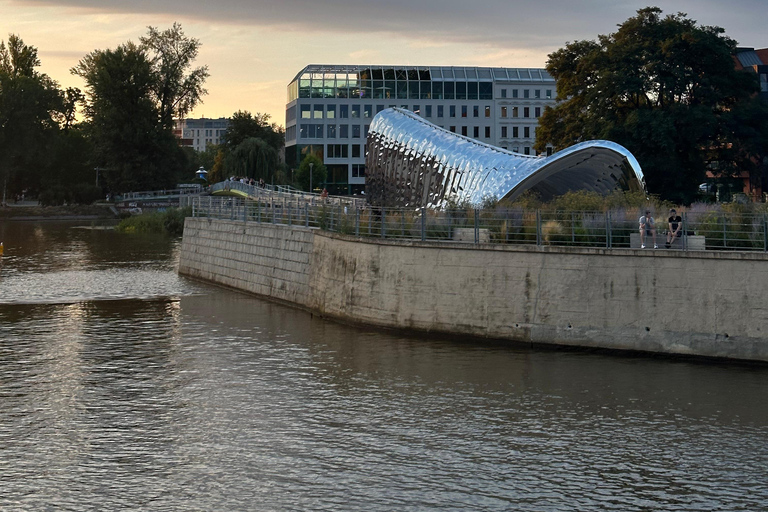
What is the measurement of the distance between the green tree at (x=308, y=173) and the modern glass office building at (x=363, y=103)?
7.99m

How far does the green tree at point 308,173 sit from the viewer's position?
10631cm

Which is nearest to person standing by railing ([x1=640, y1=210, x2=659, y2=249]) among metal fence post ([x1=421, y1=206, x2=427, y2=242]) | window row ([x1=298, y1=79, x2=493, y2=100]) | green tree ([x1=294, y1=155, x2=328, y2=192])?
metal fence post ([x1=421, y1=206, x2=427, y2=242])

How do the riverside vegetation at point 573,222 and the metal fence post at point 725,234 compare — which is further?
the riverside vegetation at point 573,222

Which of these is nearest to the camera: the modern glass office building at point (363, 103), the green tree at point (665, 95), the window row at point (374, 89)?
the green tree at point (665, 95)

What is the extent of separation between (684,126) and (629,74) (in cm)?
371

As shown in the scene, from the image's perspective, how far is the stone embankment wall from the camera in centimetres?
2159

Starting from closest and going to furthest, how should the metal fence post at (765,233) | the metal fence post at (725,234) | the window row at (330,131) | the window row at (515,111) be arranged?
1. the metal fence post at (725,234)
2. the metal fence post at (765,233)
3. the window row at (330,131)
4. the window row at (515,111)

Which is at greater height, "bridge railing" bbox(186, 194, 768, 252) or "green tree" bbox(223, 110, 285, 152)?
"green tree" bbox(223, 110, 285, 152)

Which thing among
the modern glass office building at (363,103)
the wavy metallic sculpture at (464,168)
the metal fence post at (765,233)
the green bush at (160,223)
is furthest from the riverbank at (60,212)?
the metal fence post at (765,233)

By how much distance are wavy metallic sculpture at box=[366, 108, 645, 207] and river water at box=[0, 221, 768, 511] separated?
374 inches

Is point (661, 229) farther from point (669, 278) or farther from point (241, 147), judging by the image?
point (241, 147)

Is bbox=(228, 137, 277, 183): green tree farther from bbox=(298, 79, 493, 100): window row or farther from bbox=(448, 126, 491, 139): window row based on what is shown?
A: bbox=(448, 126, 491, 139): window row

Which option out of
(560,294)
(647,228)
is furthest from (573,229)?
(560,294)

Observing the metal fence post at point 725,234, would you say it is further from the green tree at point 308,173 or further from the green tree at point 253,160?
the green tree at point 308,173
